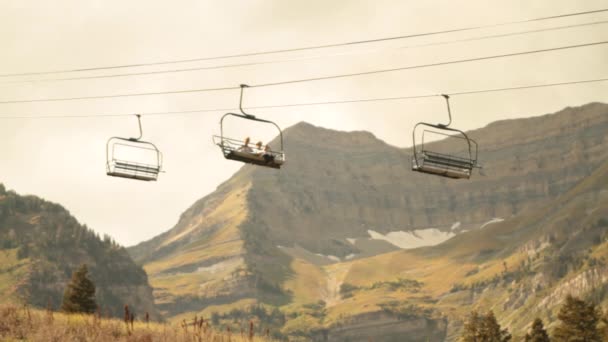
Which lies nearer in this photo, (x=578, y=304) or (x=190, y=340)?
(x=190, y=340)

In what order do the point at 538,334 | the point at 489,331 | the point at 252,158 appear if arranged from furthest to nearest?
the point at 489,331
the point at 538,334
the point at 252,158

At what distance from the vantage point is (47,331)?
2394cm

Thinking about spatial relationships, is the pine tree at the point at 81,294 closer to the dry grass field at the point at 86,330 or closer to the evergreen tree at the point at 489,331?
the evergreen tree at the point at 489,331

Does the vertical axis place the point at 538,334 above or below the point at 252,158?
below

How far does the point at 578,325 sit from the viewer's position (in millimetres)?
86250

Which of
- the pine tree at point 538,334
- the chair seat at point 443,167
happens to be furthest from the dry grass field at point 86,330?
the pine tree at point 538,334

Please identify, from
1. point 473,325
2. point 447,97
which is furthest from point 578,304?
point 447,97

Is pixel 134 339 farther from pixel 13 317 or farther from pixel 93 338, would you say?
pixel 13 317

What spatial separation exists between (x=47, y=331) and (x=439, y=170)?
55.8 ft

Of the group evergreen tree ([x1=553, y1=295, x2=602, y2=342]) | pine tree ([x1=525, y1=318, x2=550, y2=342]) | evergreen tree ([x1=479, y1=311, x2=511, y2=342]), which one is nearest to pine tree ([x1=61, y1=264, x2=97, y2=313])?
evergreen tree ([x1=479, y1=311, x2=511, y2=342])

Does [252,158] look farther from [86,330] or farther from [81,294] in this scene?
[81,294]

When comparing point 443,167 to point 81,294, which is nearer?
point 443,167

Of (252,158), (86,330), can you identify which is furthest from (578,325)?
(86,330)

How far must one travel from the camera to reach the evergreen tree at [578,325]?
85.1 m
